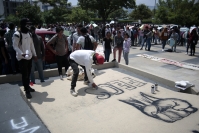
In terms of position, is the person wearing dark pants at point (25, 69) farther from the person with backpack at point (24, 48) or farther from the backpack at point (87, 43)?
the backpack at point (87, 43)

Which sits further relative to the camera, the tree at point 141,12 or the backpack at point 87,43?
the tree at point 141,12

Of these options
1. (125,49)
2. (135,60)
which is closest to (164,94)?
(125,49)

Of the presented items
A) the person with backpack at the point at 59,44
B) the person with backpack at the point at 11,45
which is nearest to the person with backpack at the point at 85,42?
the person with backpack at the point at 59,44

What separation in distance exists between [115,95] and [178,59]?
7.05 meters

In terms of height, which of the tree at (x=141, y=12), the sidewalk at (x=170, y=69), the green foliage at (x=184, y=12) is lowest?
the sidewalk at (x=170, y=69)

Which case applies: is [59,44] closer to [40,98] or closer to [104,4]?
[40,98]

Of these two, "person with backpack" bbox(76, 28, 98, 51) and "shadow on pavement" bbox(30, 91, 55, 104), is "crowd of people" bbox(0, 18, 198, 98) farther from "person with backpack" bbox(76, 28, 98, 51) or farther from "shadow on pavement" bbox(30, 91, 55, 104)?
"shadow on pavement" bbox(30, 91, 55, 104)

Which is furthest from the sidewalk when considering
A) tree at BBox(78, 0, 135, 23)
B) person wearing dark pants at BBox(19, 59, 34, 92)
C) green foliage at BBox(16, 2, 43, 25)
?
tree at BBox(78, 0, 135, 23)

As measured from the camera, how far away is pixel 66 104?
4.11m

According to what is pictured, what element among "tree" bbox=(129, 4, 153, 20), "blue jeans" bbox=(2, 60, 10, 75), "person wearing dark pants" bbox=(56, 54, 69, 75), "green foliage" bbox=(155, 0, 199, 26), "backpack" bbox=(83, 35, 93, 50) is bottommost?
"blue jeans" bbox=(2, 60, 10, 75)

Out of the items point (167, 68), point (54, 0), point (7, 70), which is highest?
point (54, 0)

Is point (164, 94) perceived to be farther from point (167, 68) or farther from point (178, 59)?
point (178, 59)

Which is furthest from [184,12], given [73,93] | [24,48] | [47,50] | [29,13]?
[24,48]

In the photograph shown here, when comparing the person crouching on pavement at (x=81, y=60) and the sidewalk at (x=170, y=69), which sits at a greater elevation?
the person crouching on pavement at (x=81, y=60)
